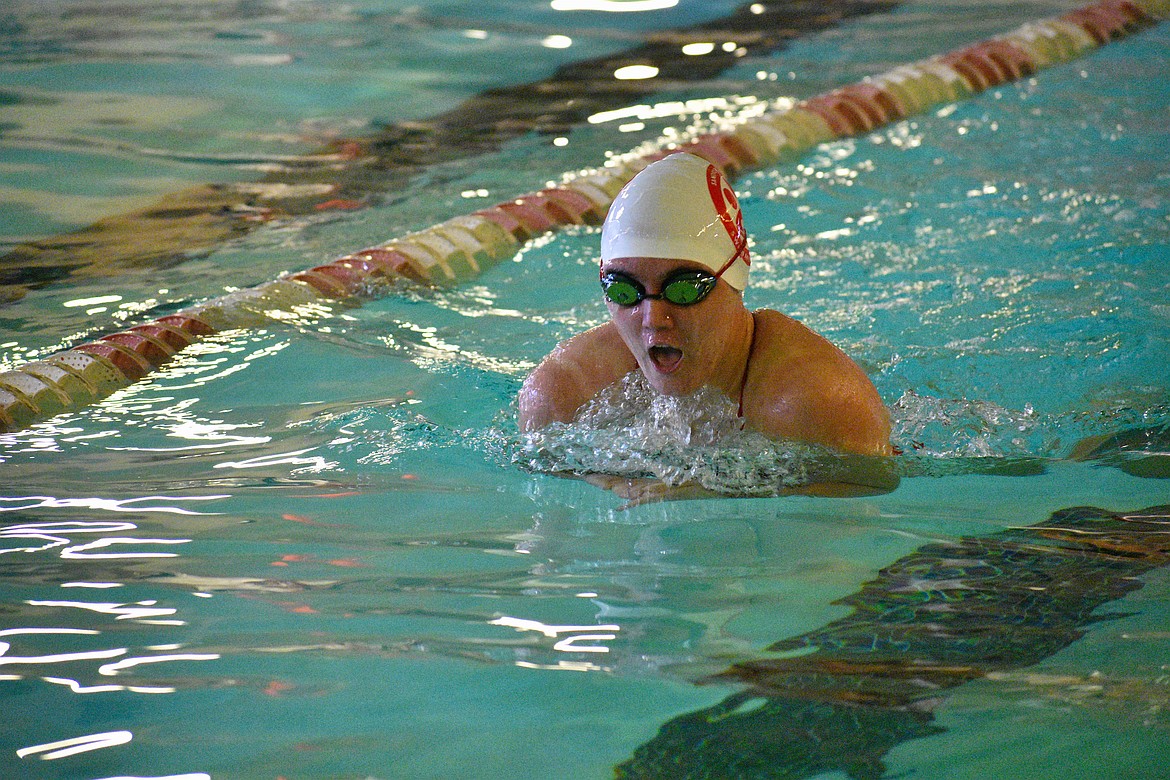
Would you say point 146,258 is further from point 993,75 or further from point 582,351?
point 993,75

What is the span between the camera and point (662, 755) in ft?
5.58

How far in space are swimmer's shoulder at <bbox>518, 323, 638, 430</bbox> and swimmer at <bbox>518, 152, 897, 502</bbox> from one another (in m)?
0.14

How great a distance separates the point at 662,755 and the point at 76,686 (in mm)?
902

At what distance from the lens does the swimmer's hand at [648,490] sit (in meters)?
2.63

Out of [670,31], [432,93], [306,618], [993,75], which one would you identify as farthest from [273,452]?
[670,31]

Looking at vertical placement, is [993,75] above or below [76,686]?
above

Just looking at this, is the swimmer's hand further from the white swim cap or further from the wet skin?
the white swim cap

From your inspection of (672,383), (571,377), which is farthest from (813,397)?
(571,377)

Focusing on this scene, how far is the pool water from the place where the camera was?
1.75 meters

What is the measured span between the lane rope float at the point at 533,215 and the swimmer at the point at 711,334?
170cm

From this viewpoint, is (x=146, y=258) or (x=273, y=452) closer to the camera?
(x=273, y=452)

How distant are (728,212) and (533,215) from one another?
2.59m

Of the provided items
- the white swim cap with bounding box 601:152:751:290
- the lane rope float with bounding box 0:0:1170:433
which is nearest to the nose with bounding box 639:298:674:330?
the white swim cap with bounding box 601:152:751:290

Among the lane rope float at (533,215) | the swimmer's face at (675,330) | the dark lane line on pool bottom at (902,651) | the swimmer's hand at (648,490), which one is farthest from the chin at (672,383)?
the lane rope float at (533,215)
